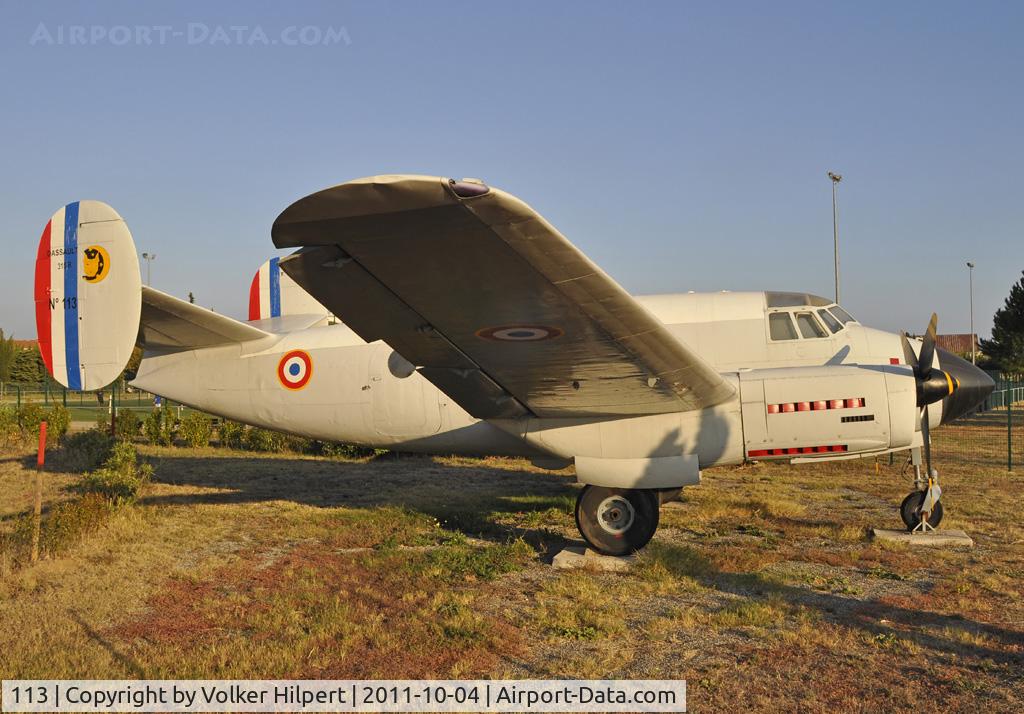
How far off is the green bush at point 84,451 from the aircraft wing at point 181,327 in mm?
7708

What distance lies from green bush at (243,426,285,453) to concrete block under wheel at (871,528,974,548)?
61.9 ft

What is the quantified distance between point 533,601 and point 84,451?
18.1 meters

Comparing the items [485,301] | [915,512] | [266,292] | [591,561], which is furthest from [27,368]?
[915,512]

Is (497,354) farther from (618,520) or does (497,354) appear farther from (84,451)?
(84,451)

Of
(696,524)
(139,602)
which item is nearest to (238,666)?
(139,602)

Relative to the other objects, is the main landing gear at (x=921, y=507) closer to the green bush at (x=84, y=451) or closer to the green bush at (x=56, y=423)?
the green bush at (x=84, y=451)

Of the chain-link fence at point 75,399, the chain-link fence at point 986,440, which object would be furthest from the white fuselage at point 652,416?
the chain-link fence at point 75,399

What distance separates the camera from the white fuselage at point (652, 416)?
9.46 meters

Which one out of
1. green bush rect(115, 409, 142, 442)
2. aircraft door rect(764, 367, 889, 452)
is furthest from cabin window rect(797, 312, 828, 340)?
green bush rect(115, 409, 142, 442)

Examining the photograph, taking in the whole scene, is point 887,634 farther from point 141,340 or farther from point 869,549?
point 141,340

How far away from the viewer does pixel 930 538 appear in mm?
9961

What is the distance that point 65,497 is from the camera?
550 inches

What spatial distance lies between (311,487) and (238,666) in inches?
404

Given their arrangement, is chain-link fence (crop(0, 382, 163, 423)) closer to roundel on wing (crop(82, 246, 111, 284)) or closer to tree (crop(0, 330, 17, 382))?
tree (crop(0, 330, 17, 382))
